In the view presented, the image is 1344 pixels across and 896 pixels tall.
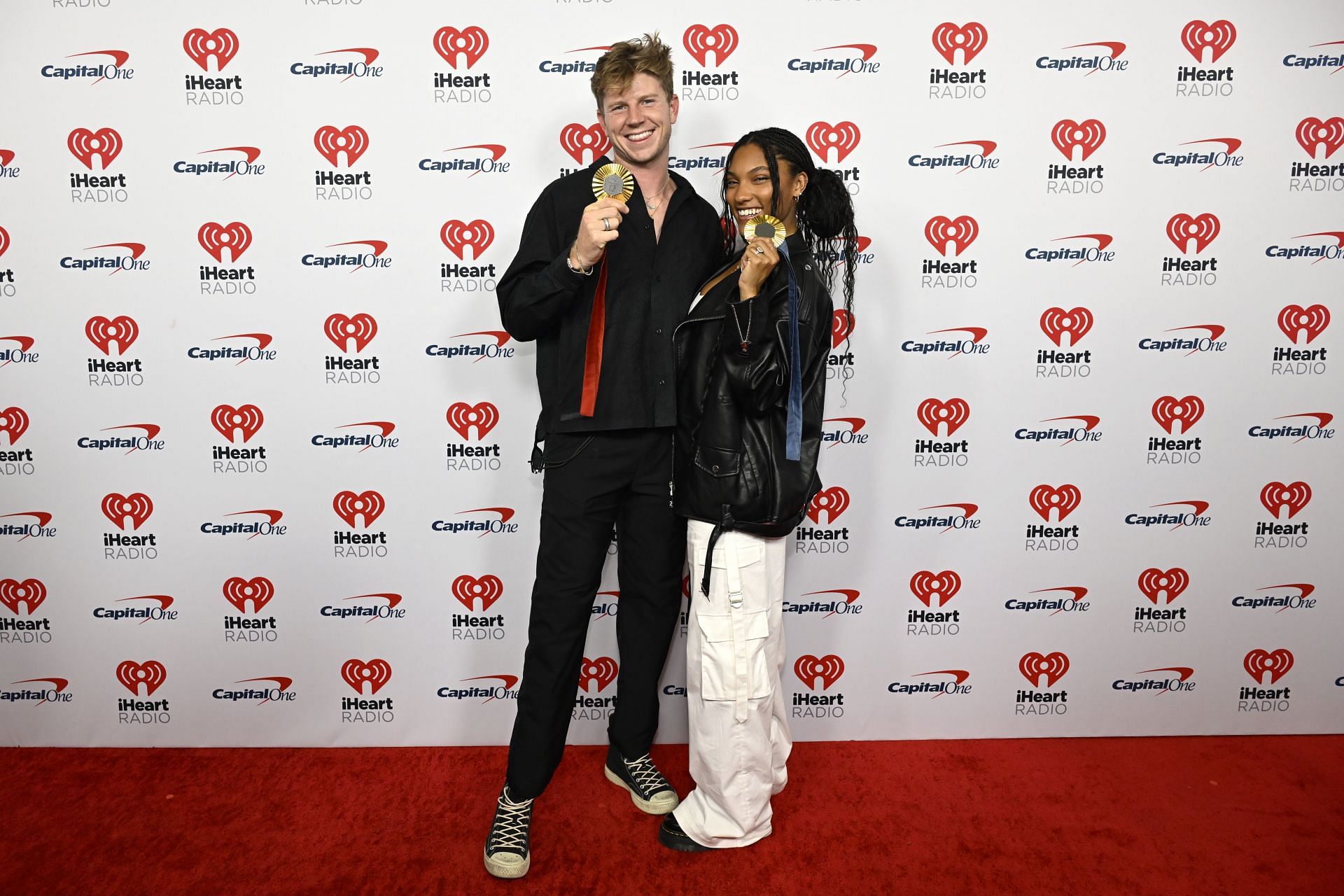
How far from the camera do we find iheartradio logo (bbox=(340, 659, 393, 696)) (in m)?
2.79

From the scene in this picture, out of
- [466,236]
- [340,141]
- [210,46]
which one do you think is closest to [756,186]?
[466,236]

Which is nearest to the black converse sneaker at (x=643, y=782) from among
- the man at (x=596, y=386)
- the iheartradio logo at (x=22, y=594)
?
the man at (x=596, y=386)

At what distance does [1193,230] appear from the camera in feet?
8.71

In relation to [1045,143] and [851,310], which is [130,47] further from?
[1045,143]

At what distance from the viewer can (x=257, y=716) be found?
9.17ft

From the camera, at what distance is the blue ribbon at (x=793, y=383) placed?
1959mm

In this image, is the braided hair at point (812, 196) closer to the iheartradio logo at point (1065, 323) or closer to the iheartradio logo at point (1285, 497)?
the iheartradio logo at point (1065, 323)

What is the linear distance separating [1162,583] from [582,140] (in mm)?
2403

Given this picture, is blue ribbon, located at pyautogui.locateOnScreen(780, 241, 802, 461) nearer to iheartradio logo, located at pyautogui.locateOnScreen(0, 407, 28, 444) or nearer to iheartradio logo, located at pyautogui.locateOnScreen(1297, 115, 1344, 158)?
iheartradio logo, located at pyautogui.locateOnScreen(1297, 115, 1344, 158)

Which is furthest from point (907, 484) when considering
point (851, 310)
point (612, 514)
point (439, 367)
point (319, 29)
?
point (319, 29)

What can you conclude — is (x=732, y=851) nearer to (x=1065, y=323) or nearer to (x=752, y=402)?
(x=752, y=402)

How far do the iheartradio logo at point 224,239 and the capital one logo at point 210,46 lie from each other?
17.9 inches

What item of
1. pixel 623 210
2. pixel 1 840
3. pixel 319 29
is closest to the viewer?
pixel 623 210

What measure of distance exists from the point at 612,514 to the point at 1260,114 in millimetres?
2353
